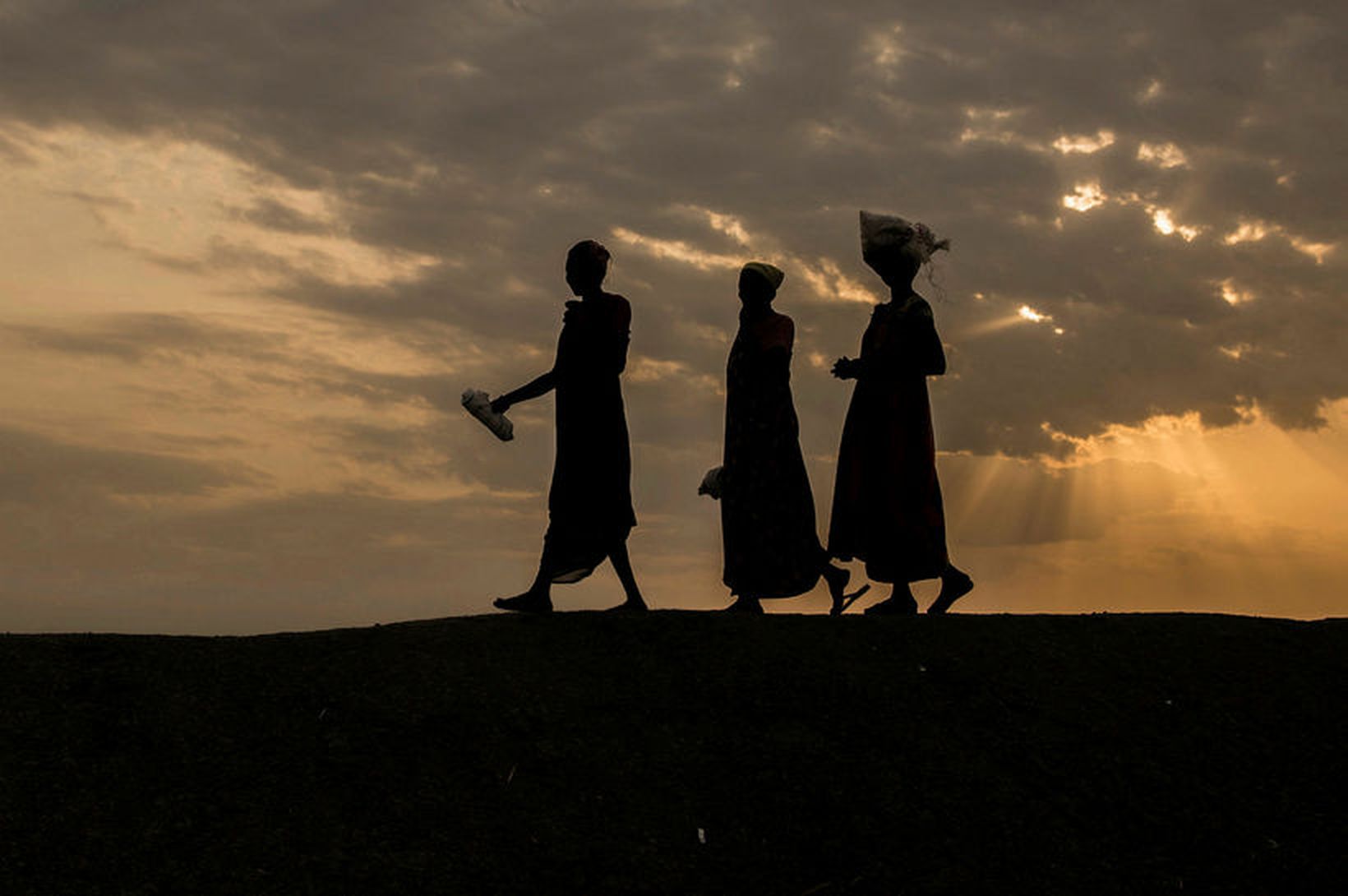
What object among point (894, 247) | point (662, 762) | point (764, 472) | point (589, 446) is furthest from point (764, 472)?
point (662, 762)

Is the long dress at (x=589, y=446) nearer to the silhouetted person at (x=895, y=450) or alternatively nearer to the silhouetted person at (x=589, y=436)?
the silhouetted person at (x=589, y=436)

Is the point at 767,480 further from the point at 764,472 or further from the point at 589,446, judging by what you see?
the point at 589,446

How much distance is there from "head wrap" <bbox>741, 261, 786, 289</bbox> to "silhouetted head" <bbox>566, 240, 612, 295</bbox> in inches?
48.3

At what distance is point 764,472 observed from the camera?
11.3 metres

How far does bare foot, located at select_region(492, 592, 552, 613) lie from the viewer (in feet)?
34.8

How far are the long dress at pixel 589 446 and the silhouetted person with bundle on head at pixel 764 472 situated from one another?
0.97 meters

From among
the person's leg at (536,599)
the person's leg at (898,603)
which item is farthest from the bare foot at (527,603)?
the person's leg at (898,603)

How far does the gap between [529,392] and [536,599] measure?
165 centimetres

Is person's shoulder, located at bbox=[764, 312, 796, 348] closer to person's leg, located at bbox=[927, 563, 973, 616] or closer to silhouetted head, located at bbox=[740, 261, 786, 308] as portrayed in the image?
silhouetted head, located at bbox=[740, 261, 786, 308]

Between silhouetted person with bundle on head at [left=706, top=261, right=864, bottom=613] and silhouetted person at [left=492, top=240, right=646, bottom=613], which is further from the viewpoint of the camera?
silhouetted person with bundle on head at [left=706, top=261, right=864, bottom=613]

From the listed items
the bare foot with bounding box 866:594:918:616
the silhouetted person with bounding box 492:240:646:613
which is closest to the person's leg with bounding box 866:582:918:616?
the bare foot with bounding box 866:594:918:616

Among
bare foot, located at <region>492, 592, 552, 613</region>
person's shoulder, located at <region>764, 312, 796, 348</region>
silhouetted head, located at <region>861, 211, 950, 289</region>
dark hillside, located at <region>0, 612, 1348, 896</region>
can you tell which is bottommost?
dark hillside, located at <region>0, 612, 1348, 896</region>

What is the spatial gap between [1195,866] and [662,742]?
3121 mm

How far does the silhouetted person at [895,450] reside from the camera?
442 inches
